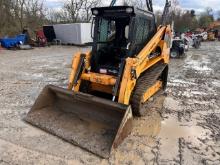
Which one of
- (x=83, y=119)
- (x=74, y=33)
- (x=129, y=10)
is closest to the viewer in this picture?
(x=83, y=119)

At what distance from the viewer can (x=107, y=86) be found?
5398 mm

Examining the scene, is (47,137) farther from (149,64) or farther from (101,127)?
(149,64)

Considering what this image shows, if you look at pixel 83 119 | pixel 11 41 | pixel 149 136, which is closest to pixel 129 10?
pixel 83 119

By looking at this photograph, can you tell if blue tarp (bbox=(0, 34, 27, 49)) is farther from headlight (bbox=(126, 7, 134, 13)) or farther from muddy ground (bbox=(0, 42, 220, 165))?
headlight (bbox=(126, 7, 134, 13))

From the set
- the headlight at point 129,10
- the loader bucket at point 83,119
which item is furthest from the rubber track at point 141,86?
the headlight at point 129,10

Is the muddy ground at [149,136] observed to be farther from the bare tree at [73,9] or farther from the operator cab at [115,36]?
the bare tree at [73,9]

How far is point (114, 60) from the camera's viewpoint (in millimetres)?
5738

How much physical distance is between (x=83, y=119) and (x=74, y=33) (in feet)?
57.8

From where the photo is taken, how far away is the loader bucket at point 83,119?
13.6ft

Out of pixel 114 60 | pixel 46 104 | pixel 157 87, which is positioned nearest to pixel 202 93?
pixel 157 87

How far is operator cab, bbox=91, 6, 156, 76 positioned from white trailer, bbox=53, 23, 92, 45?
15.6m

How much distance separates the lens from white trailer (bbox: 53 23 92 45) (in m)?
21.4

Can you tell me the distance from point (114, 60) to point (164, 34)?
1.58 meters

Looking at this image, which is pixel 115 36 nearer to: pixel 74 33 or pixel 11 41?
pixel 11 41
